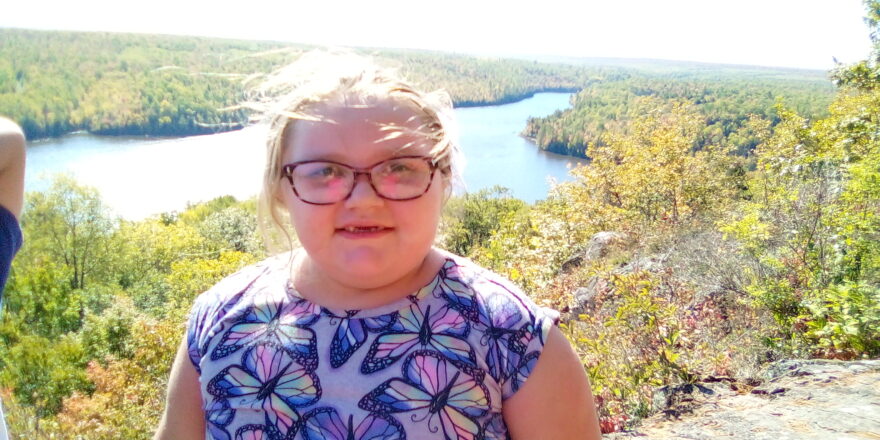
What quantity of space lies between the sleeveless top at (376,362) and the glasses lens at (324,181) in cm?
28

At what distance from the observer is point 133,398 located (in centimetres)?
1611

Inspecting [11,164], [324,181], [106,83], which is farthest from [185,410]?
[106,83]

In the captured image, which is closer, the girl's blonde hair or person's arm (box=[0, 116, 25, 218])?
the girl's blonde hair

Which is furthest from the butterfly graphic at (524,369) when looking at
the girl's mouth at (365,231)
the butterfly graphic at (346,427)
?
the girl's mouth at (365,231)

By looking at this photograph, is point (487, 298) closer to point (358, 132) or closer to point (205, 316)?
point (358, 132)

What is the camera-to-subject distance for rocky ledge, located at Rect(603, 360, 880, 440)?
2.01 metres

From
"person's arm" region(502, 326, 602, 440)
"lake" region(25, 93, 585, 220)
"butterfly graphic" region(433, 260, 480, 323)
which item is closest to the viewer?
"person's arm" region(502, 326, 602, 440)

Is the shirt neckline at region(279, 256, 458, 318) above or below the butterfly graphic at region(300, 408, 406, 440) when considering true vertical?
above

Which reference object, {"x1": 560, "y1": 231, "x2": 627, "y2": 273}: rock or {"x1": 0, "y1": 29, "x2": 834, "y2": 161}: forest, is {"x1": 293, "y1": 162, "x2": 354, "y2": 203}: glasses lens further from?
{"x1": 0, "y1": 29, "x2": 834, "y2": 161}: forest

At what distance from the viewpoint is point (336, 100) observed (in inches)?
46.2

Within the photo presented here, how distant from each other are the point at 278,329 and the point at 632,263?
21.5 feet

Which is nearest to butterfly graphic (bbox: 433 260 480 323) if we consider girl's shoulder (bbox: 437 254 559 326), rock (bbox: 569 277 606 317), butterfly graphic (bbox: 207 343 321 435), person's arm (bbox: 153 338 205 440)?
girl's shoulder (bbox: 437 254 559 326)

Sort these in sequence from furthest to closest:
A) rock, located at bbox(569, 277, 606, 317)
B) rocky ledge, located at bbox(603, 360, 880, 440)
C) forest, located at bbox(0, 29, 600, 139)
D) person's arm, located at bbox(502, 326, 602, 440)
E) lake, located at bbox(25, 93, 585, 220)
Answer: lake, located at bbox(25, 93, 585, 220) < forest, located at bbox(0, 29, 600, 139) < rock, located at bbox(569, 277, 606, 317) < rocky ledge, located at bbox(603, 360, 880, 440) < person's arm, located at bbox(502, 326, 602, 440)

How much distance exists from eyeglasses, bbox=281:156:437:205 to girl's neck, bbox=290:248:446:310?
0.21 m
